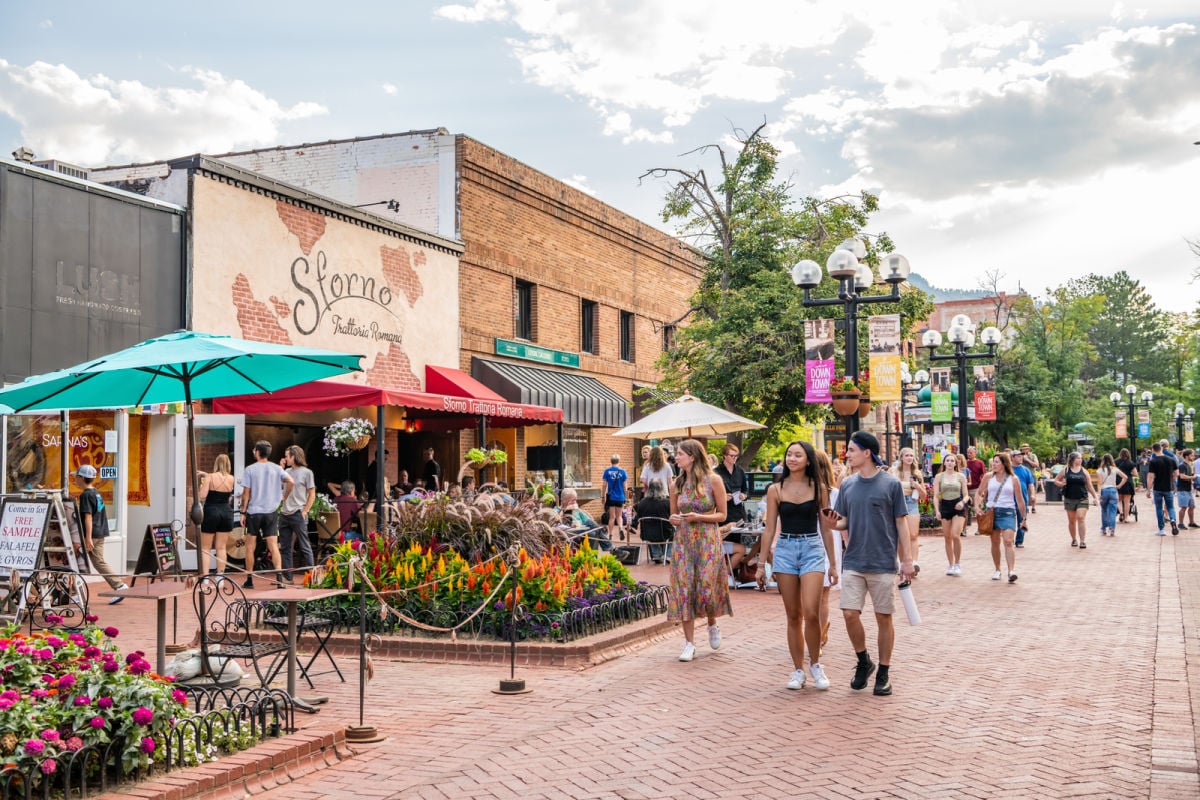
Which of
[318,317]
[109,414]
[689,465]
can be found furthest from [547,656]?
[318,317]

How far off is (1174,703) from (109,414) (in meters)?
12.9

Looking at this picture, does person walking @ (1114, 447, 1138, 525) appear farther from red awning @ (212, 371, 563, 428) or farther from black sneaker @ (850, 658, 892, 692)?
black sneaker @ (850, 658, 892, 692)

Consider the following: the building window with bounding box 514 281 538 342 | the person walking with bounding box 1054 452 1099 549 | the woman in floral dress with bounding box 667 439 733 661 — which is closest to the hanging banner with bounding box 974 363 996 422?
the person walking with bounding box 1054 452 1099 549

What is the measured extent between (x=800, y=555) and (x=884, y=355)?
9.68 m

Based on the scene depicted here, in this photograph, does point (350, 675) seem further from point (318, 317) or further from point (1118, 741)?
point (318, 317)

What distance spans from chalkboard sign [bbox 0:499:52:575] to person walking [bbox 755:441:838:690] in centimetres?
743

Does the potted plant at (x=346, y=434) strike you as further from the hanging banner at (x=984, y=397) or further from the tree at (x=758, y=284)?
the hanging banner at (x=984, y=397)

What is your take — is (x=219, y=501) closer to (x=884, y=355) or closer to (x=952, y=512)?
Answer: (x=884, y=355)

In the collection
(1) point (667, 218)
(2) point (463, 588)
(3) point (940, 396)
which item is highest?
(1) point (667, 218)

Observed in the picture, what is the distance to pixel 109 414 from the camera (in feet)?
48.9

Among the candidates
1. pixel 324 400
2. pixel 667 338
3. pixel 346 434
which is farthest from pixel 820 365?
pixel 667 338

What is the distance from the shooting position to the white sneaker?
25.7 ft

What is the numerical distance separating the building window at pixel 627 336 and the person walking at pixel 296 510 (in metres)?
16.2

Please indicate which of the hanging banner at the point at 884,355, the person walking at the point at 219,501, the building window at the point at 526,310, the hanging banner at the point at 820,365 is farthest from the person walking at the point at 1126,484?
the person walking at the point at 219,501
